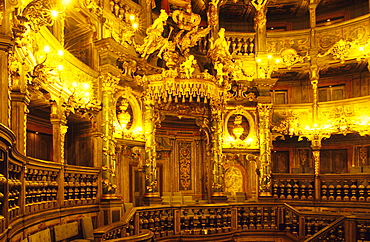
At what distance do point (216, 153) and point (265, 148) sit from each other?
198 centimetres

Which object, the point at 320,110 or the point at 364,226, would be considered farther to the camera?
the point at 320,110

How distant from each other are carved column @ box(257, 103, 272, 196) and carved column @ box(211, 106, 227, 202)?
158 cm

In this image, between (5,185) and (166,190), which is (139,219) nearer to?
(166,190)

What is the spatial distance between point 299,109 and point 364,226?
326 inches

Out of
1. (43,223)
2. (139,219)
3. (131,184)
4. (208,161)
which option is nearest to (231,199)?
(208,161)

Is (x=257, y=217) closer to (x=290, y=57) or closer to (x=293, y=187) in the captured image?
(x=293, y=187)

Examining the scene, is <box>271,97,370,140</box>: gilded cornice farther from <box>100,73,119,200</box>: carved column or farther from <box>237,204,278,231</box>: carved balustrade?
<box>100,73,119,200</box>: carved column

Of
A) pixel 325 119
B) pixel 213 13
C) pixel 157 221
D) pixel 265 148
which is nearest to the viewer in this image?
pixel 157 221

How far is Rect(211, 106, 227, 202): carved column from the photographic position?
47.5 ft

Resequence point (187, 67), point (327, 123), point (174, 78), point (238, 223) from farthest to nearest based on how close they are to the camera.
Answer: point (327, 123), point (238, 223), point (187, 67), point (174, 78)

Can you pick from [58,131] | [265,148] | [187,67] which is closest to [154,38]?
[187,67]

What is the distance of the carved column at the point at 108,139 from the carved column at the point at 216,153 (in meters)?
3.73

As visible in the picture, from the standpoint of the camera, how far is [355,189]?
46.0ft

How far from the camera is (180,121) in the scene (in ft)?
51.5
